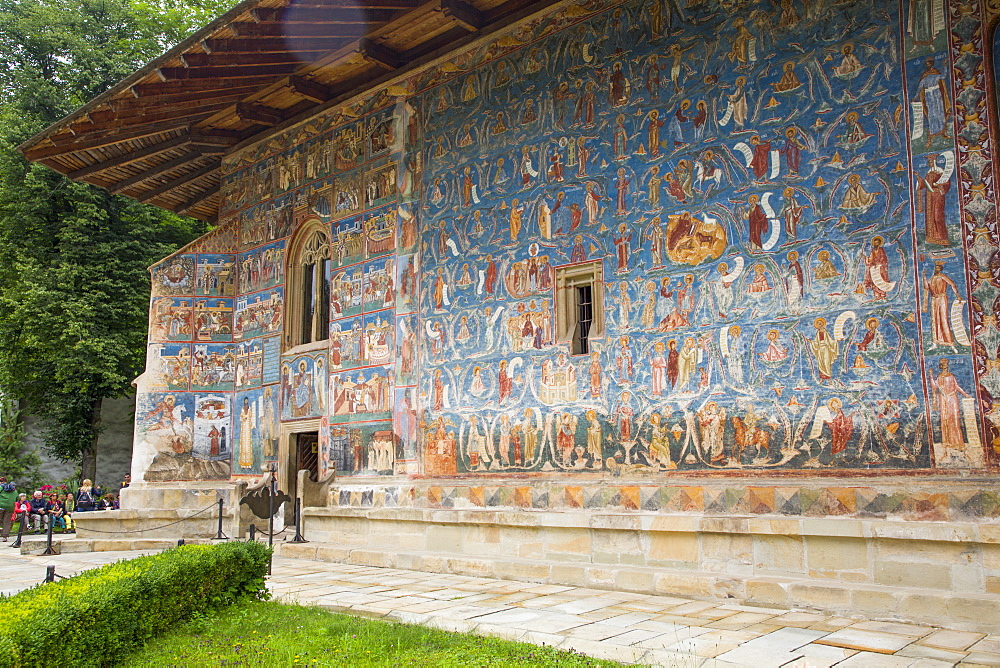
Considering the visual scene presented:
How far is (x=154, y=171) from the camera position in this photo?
17.2 metres

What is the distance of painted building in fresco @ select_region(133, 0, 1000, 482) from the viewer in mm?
7520

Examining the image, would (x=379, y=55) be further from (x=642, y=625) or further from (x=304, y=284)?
(x=642, y=625)

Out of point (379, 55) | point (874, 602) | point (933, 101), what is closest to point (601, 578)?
point (874, 602)

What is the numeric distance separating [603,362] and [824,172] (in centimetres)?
312

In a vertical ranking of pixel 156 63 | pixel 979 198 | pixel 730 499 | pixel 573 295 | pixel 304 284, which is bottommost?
pixel 730 499

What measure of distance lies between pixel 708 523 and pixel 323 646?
161 inches

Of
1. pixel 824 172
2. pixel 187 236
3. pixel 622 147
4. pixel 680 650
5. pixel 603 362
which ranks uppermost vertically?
pixel 187 236

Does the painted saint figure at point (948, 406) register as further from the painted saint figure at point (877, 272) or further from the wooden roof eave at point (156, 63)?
the wooden roof eave at point (156, 63)

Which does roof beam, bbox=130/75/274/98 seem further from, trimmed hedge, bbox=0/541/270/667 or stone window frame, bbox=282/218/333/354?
trimmed hedge, bbox=0/541/270/667

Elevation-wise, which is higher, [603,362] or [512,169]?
[512,169]

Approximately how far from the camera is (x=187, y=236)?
78.4 feet

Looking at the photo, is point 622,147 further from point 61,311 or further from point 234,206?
point 61,311

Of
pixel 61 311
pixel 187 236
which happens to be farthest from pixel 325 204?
pixel 187 236

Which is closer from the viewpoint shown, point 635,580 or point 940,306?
point 940,306
